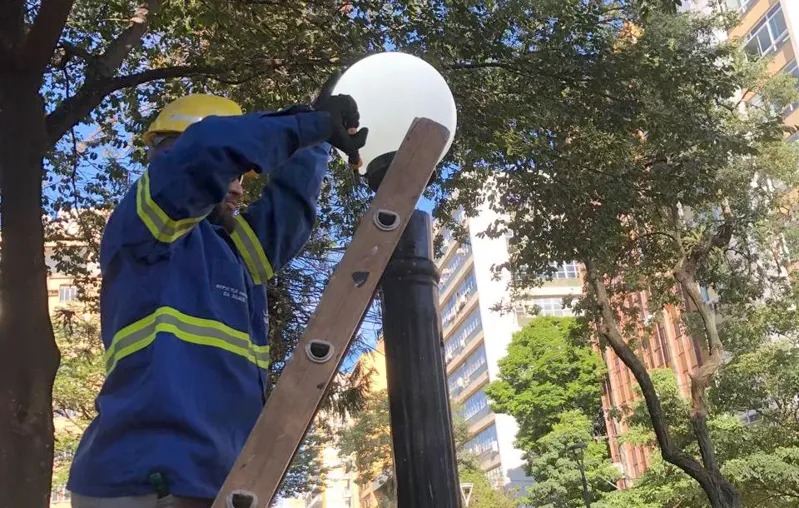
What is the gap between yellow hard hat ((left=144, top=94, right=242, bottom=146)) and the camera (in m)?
2.25

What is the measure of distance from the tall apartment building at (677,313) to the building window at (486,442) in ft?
42.1

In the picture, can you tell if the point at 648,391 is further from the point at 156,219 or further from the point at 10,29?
the point at 156,219

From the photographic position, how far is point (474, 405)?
61.4 meters

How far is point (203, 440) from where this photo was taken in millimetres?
1727

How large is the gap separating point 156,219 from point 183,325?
0.80 feet

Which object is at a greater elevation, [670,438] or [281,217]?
[670,438]

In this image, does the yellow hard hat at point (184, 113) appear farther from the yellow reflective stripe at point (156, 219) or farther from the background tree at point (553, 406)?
the background tree at point (553, 406)

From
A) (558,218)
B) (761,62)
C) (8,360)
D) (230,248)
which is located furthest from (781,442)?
(230,248)

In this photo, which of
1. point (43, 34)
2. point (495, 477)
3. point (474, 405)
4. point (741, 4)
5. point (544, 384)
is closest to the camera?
point (43, 34)

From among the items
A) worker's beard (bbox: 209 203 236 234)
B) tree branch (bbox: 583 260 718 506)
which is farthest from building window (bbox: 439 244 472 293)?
worker's beard (bbox: 209 203 236 234)

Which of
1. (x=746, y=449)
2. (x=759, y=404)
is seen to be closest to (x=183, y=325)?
(x=759, y=404)

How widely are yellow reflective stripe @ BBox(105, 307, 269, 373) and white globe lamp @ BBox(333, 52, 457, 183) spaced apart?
3.04 feet

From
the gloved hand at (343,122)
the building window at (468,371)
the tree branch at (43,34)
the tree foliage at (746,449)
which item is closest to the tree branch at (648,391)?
the tree foliage at (746,449)

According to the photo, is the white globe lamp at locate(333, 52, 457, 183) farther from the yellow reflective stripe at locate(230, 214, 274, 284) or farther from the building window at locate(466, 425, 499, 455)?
the building window at locate(466, 425, 499, 455)
